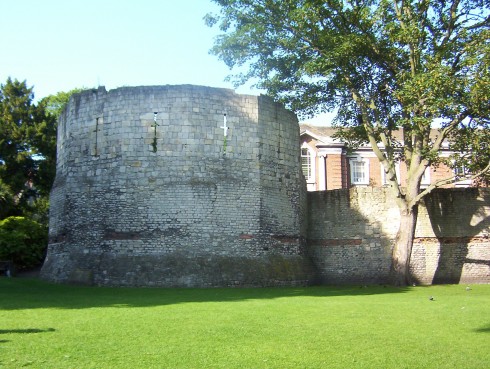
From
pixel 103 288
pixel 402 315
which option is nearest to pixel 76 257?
pixel 103 288

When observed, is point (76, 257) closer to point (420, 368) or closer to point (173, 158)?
point (173, 158)

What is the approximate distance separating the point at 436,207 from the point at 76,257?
13337 mm

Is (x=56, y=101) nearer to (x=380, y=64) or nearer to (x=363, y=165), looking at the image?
(x=363, y=165)

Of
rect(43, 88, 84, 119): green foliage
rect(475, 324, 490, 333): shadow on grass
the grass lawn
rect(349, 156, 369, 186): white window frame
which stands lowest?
rect(475, 324, 490, 333): shadow on grass

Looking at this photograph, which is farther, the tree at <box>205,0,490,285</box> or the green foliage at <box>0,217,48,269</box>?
the green foliage at <box>0,217,48,269</box>

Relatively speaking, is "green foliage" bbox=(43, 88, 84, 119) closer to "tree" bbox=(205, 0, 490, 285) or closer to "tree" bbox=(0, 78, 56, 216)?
"tree" bbox=(0, 78, 56, 216)

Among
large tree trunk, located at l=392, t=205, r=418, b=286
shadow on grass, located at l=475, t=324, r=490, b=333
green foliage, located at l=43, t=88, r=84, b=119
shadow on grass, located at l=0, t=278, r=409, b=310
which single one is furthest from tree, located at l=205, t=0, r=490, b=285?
green foliage, located at l=43, t=88, r=84, b=119

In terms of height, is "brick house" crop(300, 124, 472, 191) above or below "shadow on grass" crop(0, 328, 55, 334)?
above

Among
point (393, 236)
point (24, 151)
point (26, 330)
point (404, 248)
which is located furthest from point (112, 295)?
point (24, 151)

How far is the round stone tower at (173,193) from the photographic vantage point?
1666 cm

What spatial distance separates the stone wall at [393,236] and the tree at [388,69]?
144cm

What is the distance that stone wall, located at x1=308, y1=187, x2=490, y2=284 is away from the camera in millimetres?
20656

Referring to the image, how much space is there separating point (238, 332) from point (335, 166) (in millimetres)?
29036

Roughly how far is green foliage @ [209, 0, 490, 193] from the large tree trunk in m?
0.71
